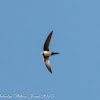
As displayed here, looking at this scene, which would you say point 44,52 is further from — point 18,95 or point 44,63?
point 18,95

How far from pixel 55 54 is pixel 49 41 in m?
0.84

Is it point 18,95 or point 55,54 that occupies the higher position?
point 55,54

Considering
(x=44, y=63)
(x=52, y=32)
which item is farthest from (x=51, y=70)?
(x=52, y=32)

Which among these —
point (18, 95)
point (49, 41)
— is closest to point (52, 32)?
point (49, 41)

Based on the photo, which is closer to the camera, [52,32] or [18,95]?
[18,95]

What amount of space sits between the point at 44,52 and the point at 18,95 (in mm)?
3314

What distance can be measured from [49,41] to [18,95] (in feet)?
11.7

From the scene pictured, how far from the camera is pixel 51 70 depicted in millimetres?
25984

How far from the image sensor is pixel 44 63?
85.4ft

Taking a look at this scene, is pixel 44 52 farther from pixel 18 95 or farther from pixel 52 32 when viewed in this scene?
pixel 18 95

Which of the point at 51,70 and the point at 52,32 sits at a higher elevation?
the point at 52,32

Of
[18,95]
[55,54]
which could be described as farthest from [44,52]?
[18,95]

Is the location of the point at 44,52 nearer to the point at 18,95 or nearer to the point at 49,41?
the point at 49,41

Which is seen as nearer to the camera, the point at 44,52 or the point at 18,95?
the point at 18,95
